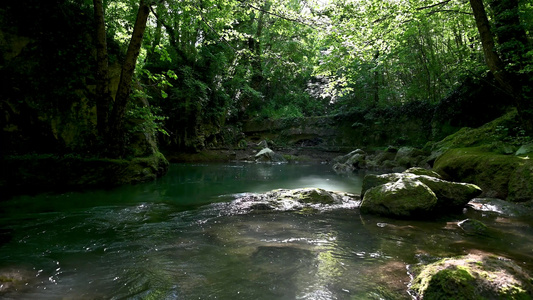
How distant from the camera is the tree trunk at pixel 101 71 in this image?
7176mm

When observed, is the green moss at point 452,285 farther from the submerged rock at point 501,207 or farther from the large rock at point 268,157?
the large rock at point 268,157

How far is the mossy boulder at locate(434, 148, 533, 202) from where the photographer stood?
5.36 meters

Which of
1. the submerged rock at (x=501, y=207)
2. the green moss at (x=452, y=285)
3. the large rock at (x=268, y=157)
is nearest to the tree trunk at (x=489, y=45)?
the submerged rock at (x=501, y=207)

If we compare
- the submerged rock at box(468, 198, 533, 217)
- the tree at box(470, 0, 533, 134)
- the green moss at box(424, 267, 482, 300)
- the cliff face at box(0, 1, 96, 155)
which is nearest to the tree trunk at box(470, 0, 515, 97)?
the tree at box(470, 0, 533, 134)

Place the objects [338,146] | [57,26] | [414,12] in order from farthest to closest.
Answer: [338,146] < [57,26] < [414,12]

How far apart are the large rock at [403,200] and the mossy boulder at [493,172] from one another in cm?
211

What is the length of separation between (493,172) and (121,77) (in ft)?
30.3

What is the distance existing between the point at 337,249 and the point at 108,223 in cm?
349

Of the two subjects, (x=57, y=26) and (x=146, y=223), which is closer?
(x=146, y=223)

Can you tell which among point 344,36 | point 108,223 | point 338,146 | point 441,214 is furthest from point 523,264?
point 338,146

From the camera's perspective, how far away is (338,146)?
2080 centimetres

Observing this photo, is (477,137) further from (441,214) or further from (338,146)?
(338,146)

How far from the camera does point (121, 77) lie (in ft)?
24.2

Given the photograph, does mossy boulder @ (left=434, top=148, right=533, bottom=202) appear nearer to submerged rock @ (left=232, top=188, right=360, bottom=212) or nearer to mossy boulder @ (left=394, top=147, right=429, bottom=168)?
submerged rock @ (left=232, top=188, right=360, bottom=212)
